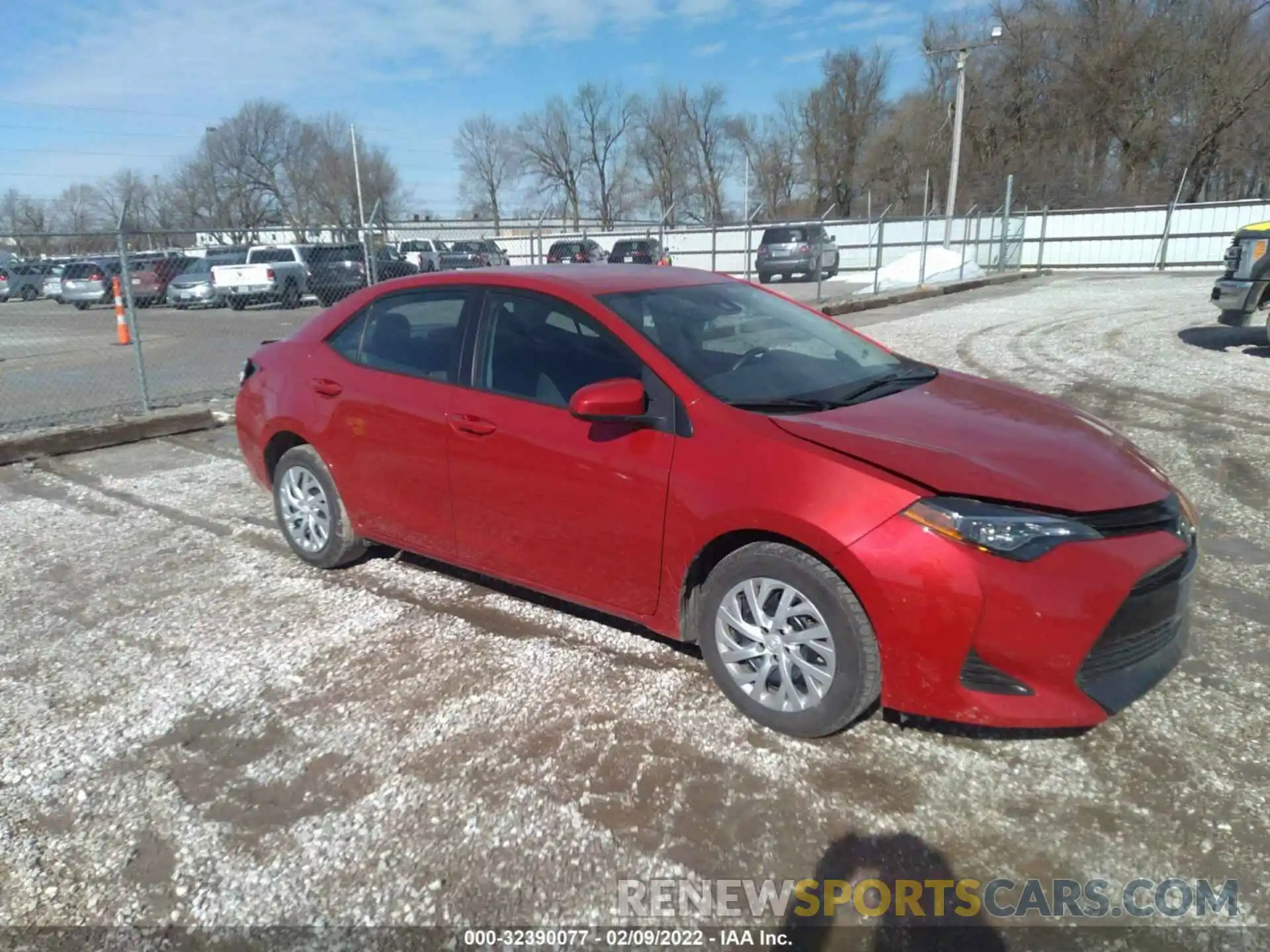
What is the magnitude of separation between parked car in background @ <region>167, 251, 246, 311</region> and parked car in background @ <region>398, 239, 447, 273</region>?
15.9ft

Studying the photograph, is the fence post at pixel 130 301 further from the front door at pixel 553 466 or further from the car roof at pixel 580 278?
the front door at pixel 553 466

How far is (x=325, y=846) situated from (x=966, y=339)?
11.7 metres

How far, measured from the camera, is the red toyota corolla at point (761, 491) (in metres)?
2.62

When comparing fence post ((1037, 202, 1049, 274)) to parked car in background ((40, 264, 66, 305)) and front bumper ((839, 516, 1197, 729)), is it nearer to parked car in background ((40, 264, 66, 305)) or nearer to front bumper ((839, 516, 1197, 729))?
front bumper ((839, 516, 1197, 729))

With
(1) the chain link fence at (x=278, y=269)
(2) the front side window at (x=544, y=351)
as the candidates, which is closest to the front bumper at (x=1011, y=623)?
(2) the front side window at (x=544, y=351)

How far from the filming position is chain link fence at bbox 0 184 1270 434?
427 inches

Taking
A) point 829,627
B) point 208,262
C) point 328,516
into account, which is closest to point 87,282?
point 208,262

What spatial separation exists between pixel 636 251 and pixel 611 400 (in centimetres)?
2035

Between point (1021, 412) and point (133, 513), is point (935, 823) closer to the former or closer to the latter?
point (1021, 412)

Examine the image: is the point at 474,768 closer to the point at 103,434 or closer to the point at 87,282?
the point at 103,434

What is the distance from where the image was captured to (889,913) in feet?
7.46

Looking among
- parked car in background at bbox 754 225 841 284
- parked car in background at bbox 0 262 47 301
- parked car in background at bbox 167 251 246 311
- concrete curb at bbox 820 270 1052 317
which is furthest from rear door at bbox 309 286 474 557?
parked car in background at bbox 0 262 47 301

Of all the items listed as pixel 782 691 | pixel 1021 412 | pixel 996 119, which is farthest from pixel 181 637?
pixel 996 119

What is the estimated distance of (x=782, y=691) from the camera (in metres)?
3.01
